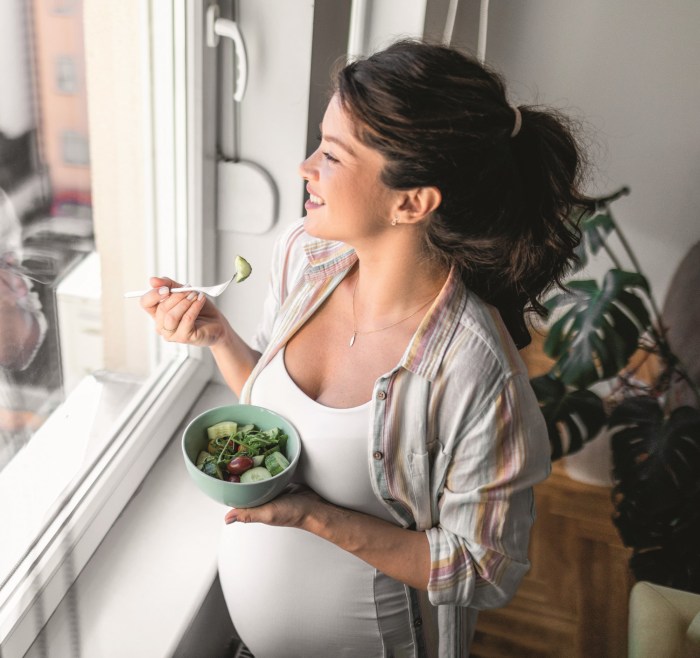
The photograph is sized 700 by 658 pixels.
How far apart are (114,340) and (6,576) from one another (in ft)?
1.52

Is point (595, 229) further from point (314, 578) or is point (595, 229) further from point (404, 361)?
point (314, 578)

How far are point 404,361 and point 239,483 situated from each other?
0.86ft

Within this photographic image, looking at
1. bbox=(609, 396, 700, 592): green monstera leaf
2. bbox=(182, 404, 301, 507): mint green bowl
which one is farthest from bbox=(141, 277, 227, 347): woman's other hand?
bbox=(609, 396, 700, 592): green monstera leaf

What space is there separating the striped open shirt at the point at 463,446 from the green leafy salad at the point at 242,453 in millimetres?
130

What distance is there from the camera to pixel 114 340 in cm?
124

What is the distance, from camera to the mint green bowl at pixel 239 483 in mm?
807

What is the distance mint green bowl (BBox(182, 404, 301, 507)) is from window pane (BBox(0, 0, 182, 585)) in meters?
0.24

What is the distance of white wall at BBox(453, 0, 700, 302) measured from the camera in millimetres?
1491

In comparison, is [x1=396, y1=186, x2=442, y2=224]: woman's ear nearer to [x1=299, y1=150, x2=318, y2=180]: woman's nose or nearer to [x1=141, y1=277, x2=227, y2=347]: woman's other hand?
[x1=299, y1=150, x2=318, y2=180]: woman's nose

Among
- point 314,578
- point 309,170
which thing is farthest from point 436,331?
point 314,578

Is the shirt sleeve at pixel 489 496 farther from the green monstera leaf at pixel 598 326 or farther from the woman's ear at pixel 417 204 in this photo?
the green monstera leaf at pixel 598 326

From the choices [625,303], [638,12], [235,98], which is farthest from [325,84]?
[625,303]

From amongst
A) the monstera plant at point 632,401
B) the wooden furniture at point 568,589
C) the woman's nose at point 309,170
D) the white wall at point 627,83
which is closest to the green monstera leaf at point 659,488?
the monstera plant at point 632,401

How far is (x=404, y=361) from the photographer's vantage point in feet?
2.91
